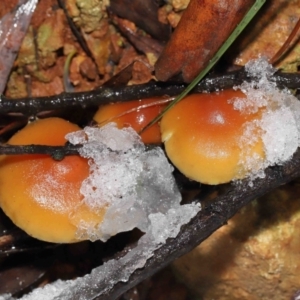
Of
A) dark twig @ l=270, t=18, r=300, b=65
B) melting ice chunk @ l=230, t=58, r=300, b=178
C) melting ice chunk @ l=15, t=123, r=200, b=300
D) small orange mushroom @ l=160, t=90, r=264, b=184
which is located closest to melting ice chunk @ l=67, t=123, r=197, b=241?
melting ice chunk @ l=15, t=123, r=200, b=300

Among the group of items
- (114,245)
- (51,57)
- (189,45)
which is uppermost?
(189,45)

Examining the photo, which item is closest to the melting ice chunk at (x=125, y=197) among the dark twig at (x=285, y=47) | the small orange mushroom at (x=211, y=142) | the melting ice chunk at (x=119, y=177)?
the melting ice chunk at (x=119, y=177)

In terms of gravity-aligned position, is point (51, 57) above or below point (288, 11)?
below

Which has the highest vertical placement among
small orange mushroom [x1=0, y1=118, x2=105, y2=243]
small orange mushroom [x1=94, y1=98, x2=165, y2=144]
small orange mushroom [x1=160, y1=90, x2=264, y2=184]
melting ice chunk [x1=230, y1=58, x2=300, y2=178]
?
melting ice chunk [x1=230, y1=58, x2=300, y2=178]

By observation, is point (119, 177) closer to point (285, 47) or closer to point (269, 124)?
point (269, 124)

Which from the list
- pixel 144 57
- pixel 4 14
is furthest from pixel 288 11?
pixel 4 14

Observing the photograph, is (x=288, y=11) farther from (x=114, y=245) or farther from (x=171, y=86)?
(x=114, y=245)

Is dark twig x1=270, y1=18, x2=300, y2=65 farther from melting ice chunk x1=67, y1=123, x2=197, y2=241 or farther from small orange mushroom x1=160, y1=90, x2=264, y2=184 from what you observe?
melting ice chunk x1=67, y1=123, x2=197, y2=241
